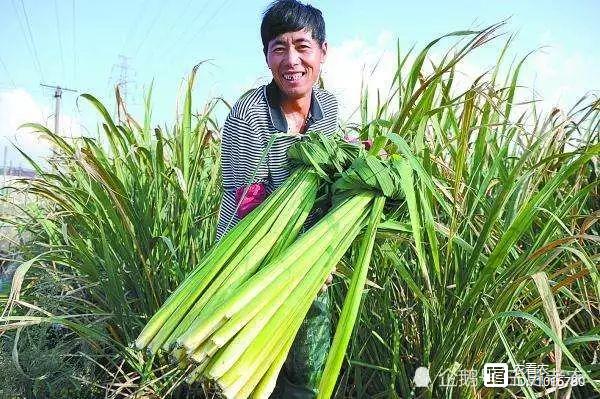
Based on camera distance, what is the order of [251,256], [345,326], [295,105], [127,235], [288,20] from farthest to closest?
[127,235] → [295,105] → [288,20] → [251,256] → [345,326]

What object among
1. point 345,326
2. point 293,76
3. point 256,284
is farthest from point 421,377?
point 293,76

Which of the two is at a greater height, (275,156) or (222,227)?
(275,156)

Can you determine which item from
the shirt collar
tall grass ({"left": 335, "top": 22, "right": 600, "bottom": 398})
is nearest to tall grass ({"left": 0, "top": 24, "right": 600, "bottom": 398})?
tall grass ({"left": 335, "top": 22, "right": 600, "bottom": 398})

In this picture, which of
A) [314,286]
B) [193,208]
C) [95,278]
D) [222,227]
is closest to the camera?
[314,286]

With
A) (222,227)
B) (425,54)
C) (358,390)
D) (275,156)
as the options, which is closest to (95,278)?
(222,227)

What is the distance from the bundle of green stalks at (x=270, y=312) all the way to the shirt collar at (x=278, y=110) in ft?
1.32

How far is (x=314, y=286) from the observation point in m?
0.94

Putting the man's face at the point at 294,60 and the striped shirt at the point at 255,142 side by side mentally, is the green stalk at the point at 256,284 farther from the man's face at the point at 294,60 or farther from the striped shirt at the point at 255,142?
the man's face at the point at 294,60

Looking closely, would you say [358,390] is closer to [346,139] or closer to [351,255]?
[351,255]

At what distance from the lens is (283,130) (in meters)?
1.37

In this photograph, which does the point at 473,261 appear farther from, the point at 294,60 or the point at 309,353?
the point at 294,60

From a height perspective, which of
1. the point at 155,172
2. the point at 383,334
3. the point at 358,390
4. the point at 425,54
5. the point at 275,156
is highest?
the point at 425,54

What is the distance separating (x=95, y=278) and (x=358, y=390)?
908 millimetres

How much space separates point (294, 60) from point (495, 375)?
862mm
